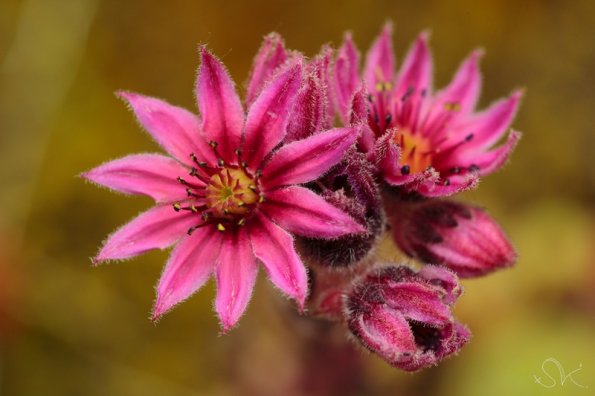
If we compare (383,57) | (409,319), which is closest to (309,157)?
(409,319)

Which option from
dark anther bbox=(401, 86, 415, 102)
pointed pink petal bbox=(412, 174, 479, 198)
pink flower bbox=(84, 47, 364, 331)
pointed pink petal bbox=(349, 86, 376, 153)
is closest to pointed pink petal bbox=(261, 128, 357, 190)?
pink flower bbox=(84, 47, 364, 331)

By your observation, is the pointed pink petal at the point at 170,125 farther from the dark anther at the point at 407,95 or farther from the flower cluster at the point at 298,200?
the dark anther at the point at 407,95

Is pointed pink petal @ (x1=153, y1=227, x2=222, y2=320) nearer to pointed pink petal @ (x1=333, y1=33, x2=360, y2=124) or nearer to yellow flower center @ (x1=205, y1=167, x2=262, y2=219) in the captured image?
yellow flower center @ (x1=205, y1=167, x2=262, y2=219)

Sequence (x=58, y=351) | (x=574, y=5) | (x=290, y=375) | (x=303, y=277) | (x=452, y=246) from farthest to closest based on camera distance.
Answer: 1. (x=574, y=5)
2. (x=58, y=351)
3. (x=290, y=375)
4. (x=452, y=246)
5. (x=303, y=277)

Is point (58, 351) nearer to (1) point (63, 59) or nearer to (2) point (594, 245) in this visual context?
(1) point (63, 59)

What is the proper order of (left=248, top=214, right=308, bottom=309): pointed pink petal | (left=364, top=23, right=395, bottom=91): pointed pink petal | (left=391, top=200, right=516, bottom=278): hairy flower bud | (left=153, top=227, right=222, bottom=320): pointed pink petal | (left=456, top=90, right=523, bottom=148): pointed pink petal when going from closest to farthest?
(left=248, top=214, right=308, bottom=309): pointed pink petal → (left=153, top=227, right=222, bottom=320): pointed pink petal → (left=391, top=200, right=516, bottom=278): hairy flower bud → (left=456, top=90, right=523, bottom=148): pointed pink petal → (left=364, top=23, right=395, bottom=91): pointed pink petal

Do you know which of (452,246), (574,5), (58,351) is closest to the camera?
(452,246)

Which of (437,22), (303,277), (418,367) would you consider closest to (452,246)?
(418,367)
